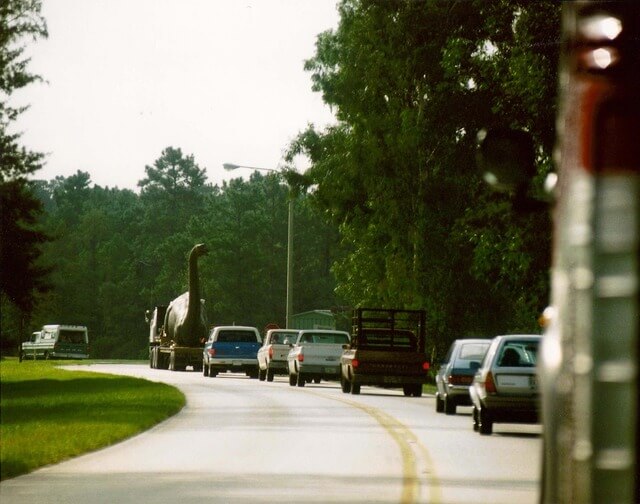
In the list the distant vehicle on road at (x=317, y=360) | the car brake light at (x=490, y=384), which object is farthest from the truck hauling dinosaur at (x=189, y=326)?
the car brake light at (x=490, y=384)

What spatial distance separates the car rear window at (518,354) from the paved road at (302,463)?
3.55 feet

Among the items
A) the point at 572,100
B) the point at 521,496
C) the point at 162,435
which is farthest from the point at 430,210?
the point at 572,100

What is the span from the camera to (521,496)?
44.7ft

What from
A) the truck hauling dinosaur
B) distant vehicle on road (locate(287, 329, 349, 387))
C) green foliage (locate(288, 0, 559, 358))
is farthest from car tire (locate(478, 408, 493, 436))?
the truck hauling dinosaur

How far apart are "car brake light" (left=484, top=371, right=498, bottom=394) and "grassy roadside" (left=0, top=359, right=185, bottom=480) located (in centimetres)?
510

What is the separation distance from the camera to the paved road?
13.5m

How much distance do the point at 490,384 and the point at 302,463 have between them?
5384 millimetres

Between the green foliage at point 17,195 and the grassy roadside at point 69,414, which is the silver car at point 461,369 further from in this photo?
the green foliage at point 17,195

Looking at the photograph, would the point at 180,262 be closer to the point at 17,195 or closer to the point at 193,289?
the point at 193,289

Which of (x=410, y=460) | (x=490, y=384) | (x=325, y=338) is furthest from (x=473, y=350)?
(x=325, y=338)

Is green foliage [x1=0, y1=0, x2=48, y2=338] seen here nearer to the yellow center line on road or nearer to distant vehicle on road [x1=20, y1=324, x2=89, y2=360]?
the yellow center line on road

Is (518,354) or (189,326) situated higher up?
(189,326)

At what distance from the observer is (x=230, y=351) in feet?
189

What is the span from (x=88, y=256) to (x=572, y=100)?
154 m
